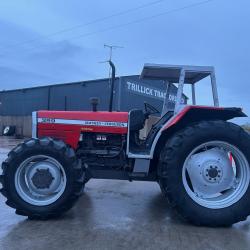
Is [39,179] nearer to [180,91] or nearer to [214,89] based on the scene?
[180,91]

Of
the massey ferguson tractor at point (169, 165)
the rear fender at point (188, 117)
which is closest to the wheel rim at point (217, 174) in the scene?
the massey ferguson tractor at point (169, 165)

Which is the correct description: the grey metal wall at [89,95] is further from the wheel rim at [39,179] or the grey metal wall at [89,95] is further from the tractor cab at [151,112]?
the wheel rim at [39,179]

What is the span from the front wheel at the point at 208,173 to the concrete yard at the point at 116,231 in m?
0.24

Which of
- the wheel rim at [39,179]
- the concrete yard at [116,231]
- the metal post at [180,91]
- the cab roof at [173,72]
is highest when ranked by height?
the cab roof at [173,72]

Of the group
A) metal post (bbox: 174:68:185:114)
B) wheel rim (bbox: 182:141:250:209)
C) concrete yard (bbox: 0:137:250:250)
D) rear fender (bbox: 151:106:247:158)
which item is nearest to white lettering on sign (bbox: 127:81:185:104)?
concrete yard (bbox: 0:137:250:250)

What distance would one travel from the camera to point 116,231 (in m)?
5.00

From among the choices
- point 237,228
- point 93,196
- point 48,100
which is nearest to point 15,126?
point 48,100

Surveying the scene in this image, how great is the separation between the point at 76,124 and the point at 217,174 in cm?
213

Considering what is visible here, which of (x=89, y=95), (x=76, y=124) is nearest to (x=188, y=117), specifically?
(x=76, y=124)

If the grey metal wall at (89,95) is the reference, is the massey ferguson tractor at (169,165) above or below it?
below

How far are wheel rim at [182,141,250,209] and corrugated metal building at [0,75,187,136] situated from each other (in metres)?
19.7

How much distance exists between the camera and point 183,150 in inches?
213

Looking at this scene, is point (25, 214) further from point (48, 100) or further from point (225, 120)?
point (48, 100)

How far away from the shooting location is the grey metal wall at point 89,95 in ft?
96.8
